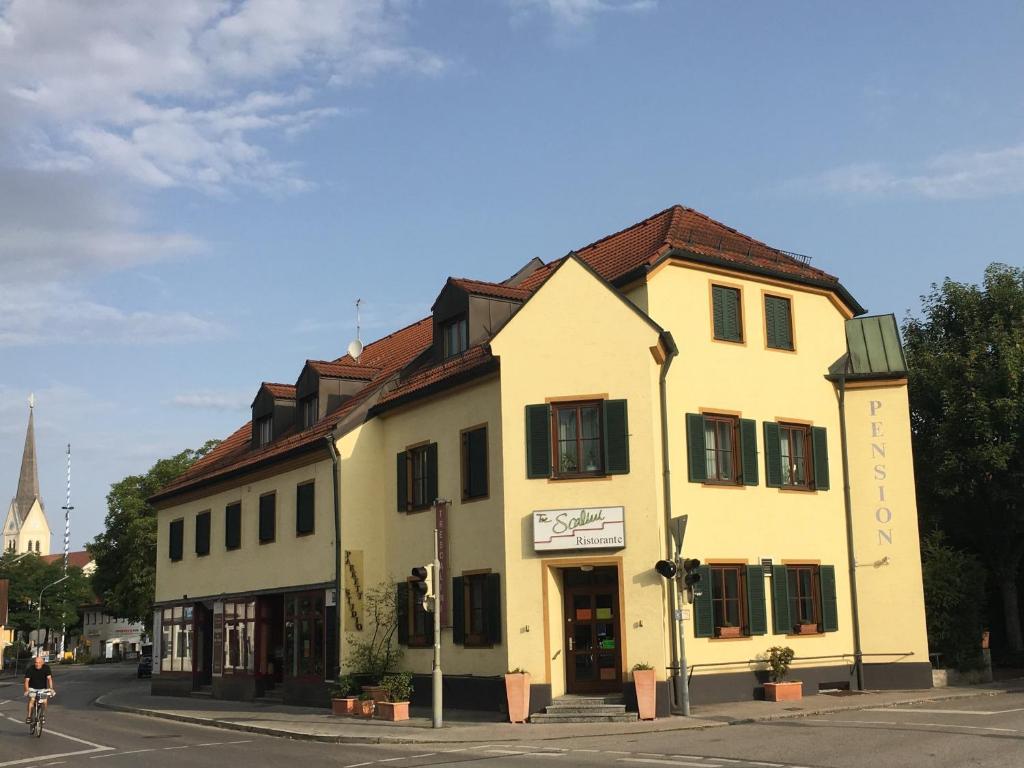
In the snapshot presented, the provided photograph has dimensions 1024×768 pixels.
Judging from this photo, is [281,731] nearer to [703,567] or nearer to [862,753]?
[703,567]

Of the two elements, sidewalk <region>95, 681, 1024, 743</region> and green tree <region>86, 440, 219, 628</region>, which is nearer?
sidewalk <region>95, 681, 1024, 743</region>

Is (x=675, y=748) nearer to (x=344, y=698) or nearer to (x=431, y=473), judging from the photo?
(x=344, y=698)

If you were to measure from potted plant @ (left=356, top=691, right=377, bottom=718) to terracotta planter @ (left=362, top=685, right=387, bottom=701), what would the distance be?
0.27ft

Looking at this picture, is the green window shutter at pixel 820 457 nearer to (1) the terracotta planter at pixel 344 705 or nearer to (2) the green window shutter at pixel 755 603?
(2) the green window shutter at pixel 755 603

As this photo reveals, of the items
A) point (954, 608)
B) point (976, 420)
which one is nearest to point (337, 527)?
point (954, 608)

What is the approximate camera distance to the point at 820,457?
85.3ft

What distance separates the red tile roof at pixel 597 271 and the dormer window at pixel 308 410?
525 mm

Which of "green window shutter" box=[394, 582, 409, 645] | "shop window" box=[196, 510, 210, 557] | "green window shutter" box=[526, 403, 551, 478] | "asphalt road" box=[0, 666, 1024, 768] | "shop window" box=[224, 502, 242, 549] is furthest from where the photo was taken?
"shop window" box=[196, 510, 210, 557]

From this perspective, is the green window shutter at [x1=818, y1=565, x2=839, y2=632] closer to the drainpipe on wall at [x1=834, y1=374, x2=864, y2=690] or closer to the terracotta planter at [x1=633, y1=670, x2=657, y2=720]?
the drainpipe on wall at [x1=834, y1=374, x2=864, y2=690]

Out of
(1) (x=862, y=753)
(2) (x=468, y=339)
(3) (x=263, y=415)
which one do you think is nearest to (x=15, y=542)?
(3) (x=263, y=415)

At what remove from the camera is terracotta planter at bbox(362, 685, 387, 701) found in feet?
81.3

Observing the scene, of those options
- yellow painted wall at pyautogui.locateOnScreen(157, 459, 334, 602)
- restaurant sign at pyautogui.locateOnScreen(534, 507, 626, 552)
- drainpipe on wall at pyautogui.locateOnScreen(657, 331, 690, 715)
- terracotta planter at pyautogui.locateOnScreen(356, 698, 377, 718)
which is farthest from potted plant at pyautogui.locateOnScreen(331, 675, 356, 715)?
drainpipe on wall at pyautogui.locateOnScreen(657, 331, 690, 715)

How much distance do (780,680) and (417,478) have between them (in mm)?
9847

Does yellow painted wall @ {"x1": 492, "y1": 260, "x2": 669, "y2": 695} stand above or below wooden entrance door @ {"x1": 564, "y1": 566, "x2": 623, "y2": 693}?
above
